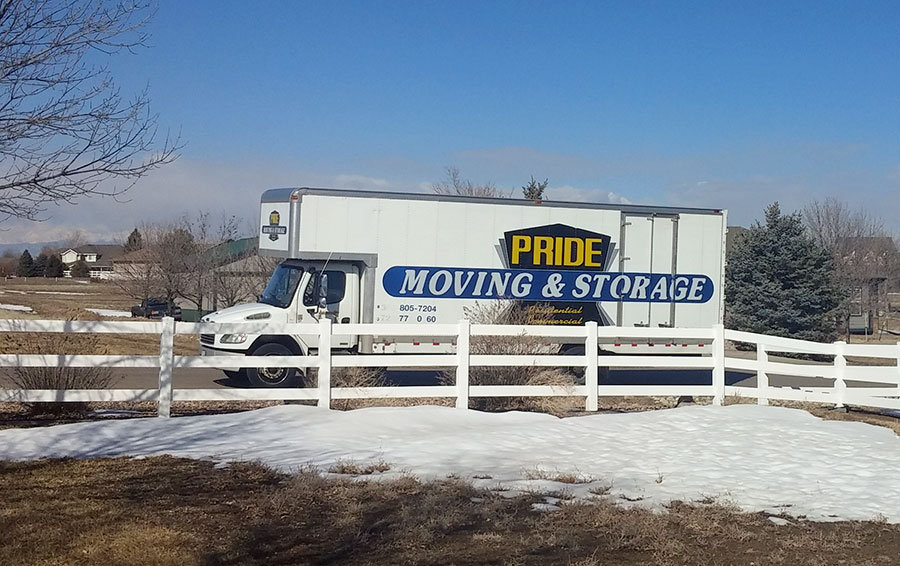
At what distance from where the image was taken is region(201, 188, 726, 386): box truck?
16.4 m

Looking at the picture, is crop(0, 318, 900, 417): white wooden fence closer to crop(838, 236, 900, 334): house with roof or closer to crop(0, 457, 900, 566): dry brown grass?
crop(0, 457, 900, 566): dry brown grass

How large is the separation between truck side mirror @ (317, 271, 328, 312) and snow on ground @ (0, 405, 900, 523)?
17.5 feet

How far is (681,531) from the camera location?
252 inches

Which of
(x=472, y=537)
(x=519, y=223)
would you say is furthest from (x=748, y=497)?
(x=519, y=223)

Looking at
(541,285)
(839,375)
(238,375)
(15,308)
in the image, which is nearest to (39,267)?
(15,308)

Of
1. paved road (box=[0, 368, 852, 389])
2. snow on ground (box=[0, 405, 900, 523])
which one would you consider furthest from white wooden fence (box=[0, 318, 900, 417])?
paved road (box=[0, 368, 852, 389])

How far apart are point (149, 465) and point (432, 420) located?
3693mm

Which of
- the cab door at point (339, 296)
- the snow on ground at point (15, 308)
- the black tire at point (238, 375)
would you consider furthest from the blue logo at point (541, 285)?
the snow on ground at point (15, 308)

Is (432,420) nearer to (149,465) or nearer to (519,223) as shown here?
(149,465)

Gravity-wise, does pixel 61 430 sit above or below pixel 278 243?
below

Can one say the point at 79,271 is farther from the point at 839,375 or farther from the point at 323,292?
the point at 839,375

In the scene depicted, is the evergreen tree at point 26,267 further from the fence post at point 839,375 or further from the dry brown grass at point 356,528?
the dry brown grass at point 356,528

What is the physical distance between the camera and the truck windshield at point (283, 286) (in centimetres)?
1647

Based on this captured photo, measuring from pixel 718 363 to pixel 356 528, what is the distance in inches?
324
